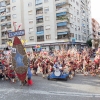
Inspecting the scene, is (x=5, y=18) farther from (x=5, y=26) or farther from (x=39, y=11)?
(x=39, y=11)

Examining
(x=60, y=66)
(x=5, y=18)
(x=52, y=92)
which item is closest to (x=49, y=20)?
(x=5, y=18)

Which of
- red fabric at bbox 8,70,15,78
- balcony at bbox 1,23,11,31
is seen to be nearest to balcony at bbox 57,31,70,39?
balcony at bbox 1,23,11,31

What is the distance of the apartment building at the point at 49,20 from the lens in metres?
41.0

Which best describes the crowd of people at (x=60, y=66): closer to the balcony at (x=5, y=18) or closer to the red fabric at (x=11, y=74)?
the red fabric at (x=11, y=74)

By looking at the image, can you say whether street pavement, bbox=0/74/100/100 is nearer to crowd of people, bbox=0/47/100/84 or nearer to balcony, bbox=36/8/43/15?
crowd of people, bbox=0/47/100/84

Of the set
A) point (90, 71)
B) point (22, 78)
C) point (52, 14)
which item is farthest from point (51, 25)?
point (22, 78)

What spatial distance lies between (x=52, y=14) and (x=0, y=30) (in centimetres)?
1759

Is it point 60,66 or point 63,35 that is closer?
point 60,66

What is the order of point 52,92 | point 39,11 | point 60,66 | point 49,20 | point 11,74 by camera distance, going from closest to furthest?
1. point 52,92
2. point 11,74
3. point 60,66
4. point 49,20
5. point 39,11

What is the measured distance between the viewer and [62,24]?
4109cm

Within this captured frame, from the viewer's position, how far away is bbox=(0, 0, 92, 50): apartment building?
135 ft

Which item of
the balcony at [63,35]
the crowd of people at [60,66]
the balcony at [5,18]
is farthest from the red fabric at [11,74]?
the balcony at [5,18]

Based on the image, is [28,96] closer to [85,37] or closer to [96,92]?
[96,92]

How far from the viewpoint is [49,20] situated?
140 feet
